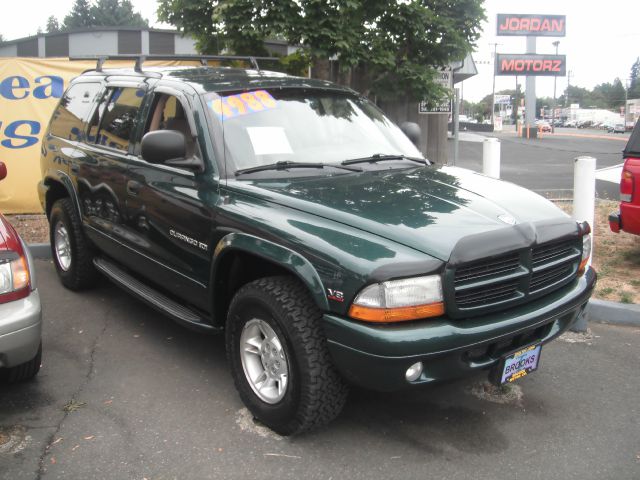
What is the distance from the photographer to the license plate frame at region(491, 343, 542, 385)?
312cm

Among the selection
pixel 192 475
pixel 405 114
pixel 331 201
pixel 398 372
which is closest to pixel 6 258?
pixel 192 475

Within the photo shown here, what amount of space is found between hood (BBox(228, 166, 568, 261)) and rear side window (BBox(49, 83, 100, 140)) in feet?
8.05

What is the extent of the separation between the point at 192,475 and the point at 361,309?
3.81 ft

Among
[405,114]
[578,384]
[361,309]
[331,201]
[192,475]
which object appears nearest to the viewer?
[361,309]

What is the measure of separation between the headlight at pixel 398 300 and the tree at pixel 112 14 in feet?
257

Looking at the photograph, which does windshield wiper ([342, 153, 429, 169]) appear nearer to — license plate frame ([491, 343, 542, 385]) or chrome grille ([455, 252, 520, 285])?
chrome grille ([455, 252, 520, 285])

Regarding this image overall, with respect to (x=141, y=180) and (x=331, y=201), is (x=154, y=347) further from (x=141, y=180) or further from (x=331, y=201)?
(x=331, y=201)

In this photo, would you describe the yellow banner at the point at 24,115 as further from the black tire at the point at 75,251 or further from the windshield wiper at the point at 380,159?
the windshield wiper at the point at 380,159

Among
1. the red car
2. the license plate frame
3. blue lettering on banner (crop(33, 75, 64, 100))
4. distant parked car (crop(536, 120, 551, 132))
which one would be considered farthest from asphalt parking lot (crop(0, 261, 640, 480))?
distant parked car (crop(536, 120, 551, 132))

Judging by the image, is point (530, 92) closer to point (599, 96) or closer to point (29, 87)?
point (29, 87)

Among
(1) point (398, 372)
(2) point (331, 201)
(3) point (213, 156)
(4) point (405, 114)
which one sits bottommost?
(1) point (398, 372)

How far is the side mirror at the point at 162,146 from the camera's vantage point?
3.62 m

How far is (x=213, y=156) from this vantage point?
3732 mm

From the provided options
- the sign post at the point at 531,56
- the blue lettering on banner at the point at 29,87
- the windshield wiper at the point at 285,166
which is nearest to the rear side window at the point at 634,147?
the windshield wiper at the point at 285,166
